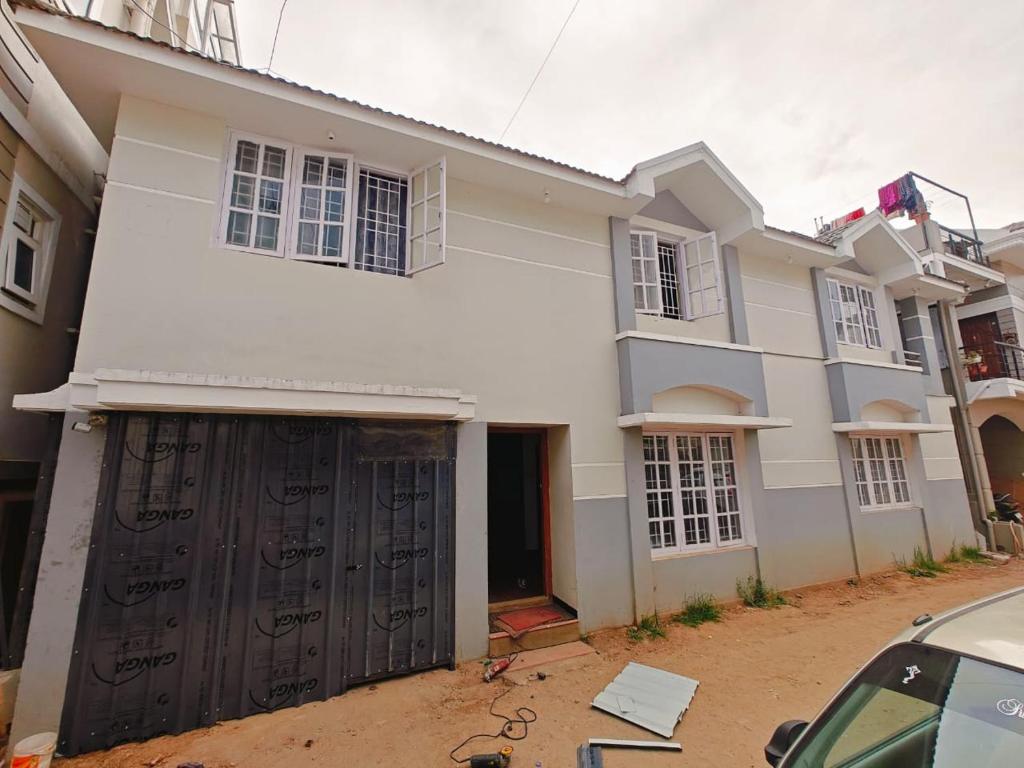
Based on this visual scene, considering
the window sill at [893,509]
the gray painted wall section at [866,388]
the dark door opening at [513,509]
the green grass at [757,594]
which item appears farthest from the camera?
the window sill at [893,509]

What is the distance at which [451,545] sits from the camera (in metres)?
5.11

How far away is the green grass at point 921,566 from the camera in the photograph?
8.51m

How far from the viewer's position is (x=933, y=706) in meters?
1.71

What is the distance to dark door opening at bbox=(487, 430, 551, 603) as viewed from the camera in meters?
7.57

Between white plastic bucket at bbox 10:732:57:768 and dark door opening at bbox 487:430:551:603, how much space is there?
4818mm

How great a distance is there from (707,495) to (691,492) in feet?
1.04

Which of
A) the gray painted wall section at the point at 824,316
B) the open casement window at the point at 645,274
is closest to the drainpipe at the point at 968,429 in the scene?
the gray painted wall section at the point at 824,316

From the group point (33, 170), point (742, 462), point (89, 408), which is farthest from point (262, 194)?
point (742, 462)

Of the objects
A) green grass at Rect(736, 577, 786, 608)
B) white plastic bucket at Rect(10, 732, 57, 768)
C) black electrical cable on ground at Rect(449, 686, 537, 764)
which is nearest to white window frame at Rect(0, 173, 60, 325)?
white plastic bucket at Rect(10, 732, 57, 768)

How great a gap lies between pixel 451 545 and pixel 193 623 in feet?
7.86

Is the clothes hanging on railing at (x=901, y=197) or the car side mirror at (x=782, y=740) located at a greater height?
the clothes hanging on railing at (x=901, y=197)

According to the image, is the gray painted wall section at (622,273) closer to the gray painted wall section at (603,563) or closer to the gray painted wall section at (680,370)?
the gray painted wall section at (680,370)

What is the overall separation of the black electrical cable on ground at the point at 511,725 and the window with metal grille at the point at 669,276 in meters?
5.79

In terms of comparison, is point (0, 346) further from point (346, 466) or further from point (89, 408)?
point (346, 466)
